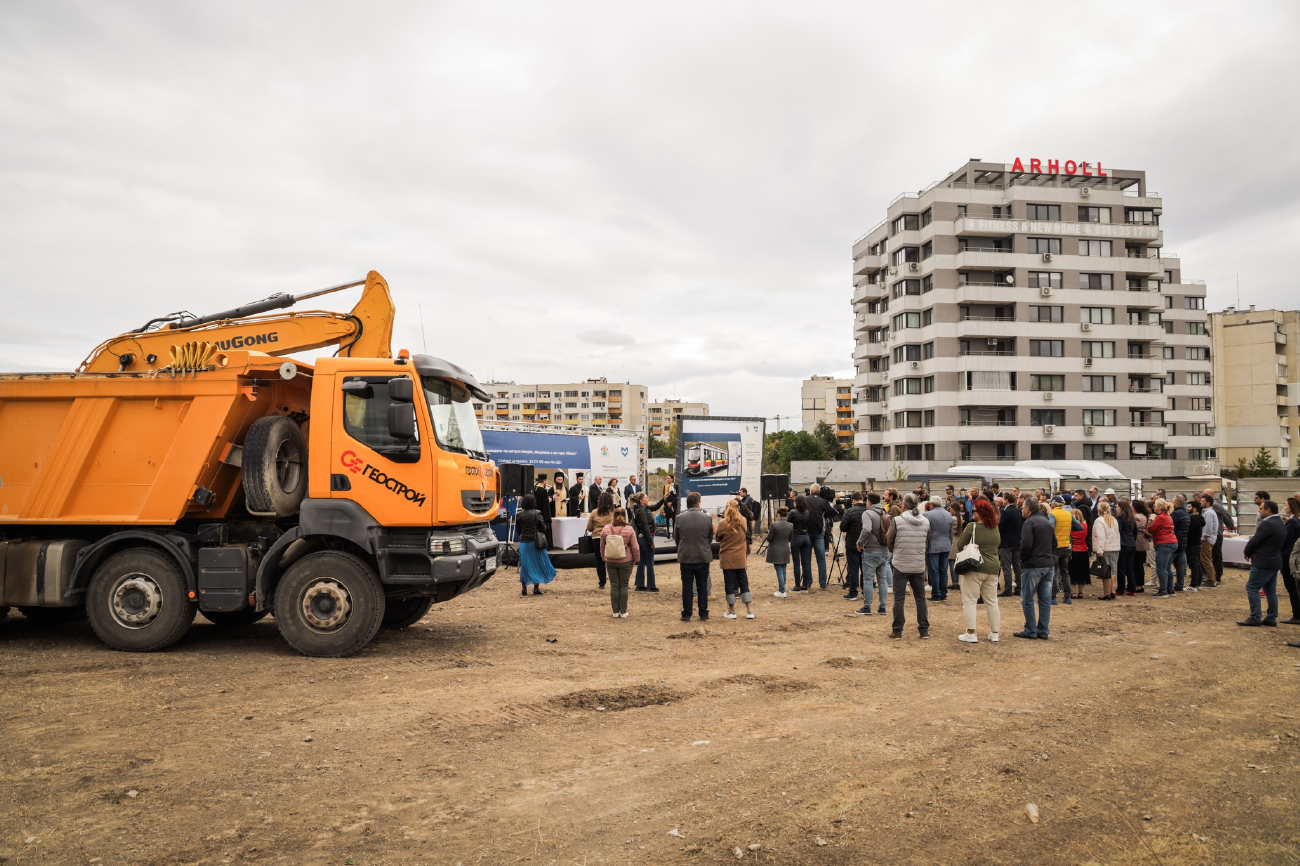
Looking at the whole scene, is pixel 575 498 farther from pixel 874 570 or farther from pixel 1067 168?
pixel 1067 168

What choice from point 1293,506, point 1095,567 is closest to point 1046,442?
point 1095,567

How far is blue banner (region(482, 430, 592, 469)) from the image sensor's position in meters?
21.7

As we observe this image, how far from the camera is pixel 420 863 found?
4105 millimetres

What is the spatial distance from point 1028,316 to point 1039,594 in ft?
169

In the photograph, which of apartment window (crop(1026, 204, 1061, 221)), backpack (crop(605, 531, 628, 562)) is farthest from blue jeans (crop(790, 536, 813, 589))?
apartment window (crop(1026, 204, 1061, 221))

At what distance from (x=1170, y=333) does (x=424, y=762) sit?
81639 mm

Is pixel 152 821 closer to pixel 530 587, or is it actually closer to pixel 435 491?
pixel 435 491

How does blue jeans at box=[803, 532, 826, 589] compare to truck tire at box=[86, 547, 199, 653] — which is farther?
blue jeans at box=[803, 532, 826, 589]

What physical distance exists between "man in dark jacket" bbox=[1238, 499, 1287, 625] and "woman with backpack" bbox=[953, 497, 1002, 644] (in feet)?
13.3

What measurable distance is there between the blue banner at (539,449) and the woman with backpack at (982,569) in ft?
45.2

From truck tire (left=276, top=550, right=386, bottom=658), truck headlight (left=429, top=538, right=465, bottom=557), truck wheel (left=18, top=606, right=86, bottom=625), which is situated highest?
truck headlight (left=429, top=538, right=465, bottom=557)

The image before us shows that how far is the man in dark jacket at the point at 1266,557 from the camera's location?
432 inches

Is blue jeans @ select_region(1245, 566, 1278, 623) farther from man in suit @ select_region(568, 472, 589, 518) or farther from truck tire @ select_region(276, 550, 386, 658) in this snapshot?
man in suit @ select_region(568, 472, 589, 518)

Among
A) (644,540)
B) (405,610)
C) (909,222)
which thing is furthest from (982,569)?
(909,222)
